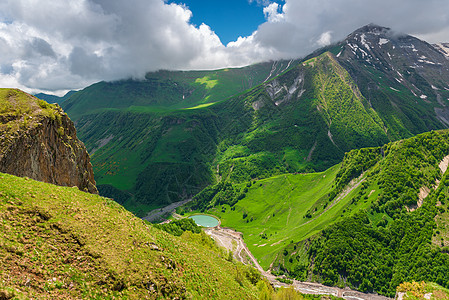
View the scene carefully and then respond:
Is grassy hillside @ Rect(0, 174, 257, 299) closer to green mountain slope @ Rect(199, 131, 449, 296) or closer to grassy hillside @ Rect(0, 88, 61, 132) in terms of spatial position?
grassy hillside @ Rect(0, 88, 61, 132)

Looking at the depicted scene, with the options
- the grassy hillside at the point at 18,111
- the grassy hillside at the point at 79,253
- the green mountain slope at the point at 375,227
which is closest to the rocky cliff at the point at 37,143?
the grassy hillside at the point at 18,111

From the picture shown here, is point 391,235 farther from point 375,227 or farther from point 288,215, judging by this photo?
point 288,215

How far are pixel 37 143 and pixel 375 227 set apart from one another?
425ft

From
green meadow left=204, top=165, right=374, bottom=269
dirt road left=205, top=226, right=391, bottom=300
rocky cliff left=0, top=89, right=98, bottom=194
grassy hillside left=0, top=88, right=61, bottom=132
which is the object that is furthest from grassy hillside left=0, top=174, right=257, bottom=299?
green meadow left=204, top=165, right=374, bottom=269

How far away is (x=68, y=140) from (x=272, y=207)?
15193 cm

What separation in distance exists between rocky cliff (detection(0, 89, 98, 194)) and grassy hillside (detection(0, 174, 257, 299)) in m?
21.8

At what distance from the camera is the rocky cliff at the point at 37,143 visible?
47.2 metres

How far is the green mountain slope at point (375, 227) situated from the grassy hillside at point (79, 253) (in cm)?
8319

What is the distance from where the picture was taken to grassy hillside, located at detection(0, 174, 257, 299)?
2102 cm

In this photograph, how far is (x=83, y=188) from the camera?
231 ft

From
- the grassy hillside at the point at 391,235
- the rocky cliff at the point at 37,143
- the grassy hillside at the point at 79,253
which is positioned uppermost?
the rocky cliff at the point at 37,143

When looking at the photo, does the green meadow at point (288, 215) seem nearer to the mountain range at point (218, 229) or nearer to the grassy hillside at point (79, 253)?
the mountain range at point (218, 229)

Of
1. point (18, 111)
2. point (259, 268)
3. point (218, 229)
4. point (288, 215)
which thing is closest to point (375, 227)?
point (259, 268)

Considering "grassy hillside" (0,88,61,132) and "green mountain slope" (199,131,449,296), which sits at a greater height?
"grassy hillside" (0,88,61,132)
